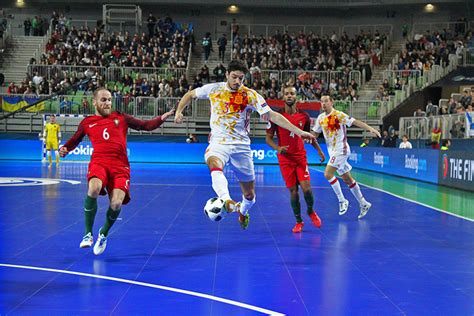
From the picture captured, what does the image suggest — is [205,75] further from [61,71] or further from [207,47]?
[61,71]

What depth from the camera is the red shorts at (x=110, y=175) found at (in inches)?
308

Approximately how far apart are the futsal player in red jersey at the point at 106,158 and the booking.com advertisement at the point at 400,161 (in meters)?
15.8

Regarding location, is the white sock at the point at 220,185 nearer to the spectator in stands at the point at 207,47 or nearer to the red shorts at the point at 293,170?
the red shorts at the point at 293,170

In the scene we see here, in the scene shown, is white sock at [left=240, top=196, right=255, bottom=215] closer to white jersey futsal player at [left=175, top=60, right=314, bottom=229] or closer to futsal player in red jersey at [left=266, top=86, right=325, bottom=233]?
white jersey futsal player at [left=175, top=60, right=314, bottom=229]

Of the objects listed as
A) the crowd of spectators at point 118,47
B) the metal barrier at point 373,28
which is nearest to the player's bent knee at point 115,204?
the crowd of spectators at point 118,47

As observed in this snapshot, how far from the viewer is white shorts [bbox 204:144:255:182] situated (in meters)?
8.23

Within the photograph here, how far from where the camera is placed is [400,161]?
26438 mm

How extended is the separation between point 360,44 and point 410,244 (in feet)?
122

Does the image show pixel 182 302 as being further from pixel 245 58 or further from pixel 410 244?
pixel 245 58

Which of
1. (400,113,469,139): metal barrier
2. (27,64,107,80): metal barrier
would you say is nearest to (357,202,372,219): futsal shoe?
(400,113,469,139): metal barrier

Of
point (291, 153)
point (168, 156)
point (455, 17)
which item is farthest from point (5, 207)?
point (455, 17)

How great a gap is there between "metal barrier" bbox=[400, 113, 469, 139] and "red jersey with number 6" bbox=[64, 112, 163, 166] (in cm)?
1637

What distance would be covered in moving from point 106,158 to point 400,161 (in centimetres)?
2039

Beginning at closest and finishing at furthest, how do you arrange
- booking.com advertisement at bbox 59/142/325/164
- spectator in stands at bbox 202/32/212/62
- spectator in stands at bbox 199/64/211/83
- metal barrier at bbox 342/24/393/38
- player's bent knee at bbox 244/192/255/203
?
1. player's bent knee at bbox 244/192/255/203
2. booking.com advertisement at bbox 59/142/325/164
3. spectator in stands at bbox 199/64/211/83
4. spectator in stands at bbox 202/32/212/62
5. metal barrier at bbox 342/24/393/38
